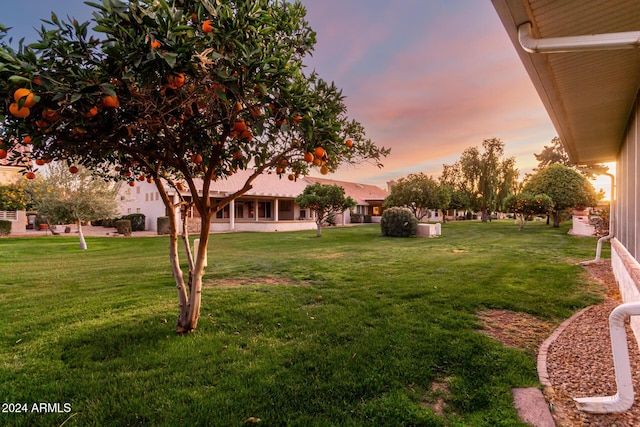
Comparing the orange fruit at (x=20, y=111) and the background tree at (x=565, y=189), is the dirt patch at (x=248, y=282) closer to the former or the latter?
the orange fruit at (x=20, y=111)

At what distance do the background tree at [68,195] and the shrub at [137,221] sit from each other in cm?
940

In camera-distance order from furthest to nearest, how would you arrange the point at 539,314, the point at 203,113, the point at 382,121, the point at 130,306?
the point at 382,121, the point at 130,306, the point at 539,314, the point at 203,113

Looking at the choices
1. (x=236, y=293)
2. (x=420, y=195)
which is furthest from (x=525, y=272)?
(x=420, y=195)

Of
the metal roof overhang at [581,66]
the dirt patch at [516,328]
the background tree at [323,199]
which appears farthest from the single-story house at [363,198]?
the dirt patch at [516,328]

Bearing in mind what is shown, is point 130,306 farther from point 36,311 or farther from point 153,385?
point 153,385

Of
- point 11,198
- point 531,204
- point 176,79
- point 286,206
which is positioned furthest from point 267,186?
point 176,79

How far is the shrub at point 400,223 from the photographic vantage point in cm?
1870

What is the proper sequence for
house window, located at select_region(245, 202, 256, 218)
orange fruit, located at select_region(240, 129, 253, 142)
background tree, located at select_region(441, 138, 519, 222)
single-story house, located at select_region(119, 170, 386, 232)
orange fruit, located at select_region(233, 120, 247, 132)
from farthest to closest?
background tree, located at select_region(441, 138, 519, 222)
house window, located at select_region(245, 202, 256, 218)
single-story house, located at select_region(119, 170, 386, 232)
orange fruit, located at select_region(240, 129, 253, 142)
orange fruit, located at select_region(233, 120, 247, 132)

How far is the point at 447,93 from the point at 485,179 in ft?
73.0

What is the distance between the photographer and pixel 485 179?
30406 mm

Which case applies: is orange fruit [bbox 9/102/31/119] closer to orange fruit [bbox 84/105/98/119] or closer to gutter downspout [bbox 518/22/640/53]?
orange fruit [bbox 84/105/98/119]

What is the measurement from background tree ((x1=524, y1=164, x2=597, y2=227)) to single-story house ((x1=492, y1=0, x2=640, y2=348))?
67.3 feet

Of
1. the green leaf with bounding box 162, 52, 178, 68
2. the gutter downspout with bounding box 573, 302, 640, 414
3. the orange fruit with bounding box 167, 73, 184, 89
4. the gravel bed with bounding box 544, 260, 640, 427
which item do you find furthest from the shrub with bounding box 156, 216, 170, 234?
the gutter downspout with bounding box 573, 302, 640, 414

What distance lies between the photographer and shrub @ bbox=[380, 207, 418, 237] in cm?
1870
